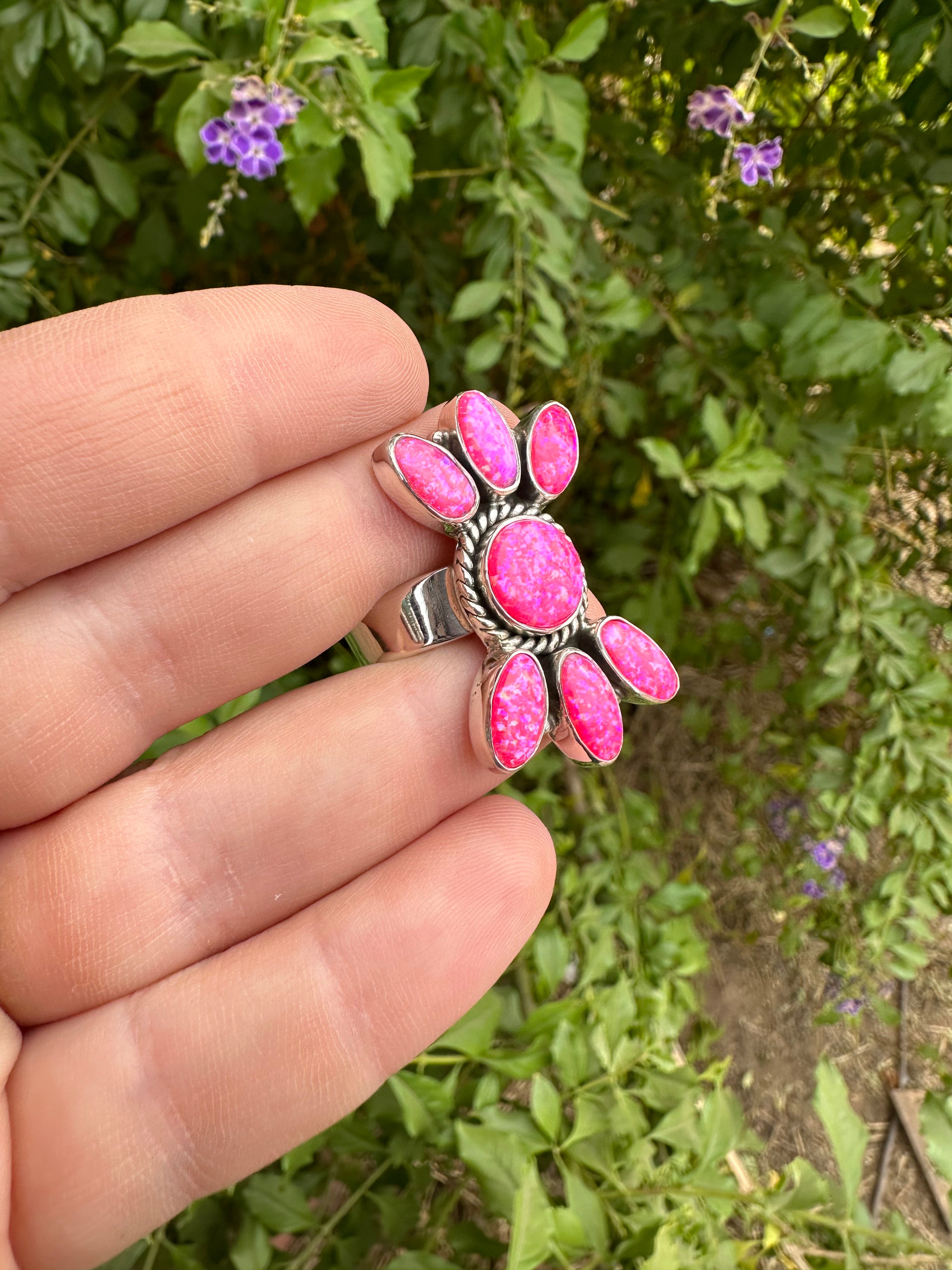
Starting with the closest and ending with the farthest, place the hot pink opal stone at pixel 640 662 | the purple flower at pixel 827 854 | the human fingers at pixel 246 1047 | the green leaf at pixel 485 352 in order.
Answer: the human fingers at pixel 246 1047
the hot pink opal stone at pixel 640 662
the green leaf at pixel 485 352
the purple flower at pixel 827 854

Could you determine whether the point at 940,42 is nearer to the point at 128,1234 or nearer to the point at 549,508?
the point at 549,508

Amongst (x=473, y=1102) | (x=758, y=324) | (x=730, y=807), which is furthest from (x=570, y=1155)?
(x=730, y=807)

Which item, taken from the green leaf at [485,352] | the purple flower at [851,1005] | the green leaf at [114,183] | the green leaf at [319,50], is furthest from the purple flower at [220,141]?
the purple flower at [851,1005]

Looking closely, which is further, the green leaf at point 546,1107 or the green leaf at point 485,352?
the green leaf at point 485,352

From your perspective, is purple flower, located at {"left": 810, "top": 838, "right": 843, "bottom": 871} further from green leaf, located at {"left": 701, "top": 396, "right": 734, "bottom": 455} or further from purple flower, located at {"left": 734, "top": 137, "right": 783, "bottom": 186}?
purple flower, located at {"left": 734, "top": 137, "right": 783, "bottom": 186}

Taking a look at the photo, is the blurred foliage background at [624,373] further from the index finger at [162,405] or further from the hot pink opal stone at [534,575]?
the hot pink opal stone at [534,575]

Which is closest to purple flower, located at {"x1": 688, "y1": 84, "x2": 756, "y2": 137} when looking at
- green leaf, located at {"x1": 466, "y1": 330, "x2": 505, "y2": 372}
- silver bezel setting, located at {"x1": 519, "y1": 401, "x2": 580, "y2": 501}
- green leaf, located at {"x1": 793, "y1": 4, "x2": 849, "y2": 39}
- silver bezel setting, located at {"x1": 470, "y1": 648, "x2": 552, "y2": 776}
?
green leaf, located at {"x1": 793, "y1": 4, "x2": 849, "y2": 39}

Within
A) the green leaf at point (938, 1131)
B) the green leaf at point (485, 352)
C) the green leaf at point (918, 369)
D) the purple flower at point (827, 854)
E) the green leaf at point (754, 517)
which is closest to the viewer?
the green leaf at point (938, 1131)

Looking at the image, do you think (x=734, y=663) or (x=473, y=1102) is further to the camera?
(x=734, y=663)
